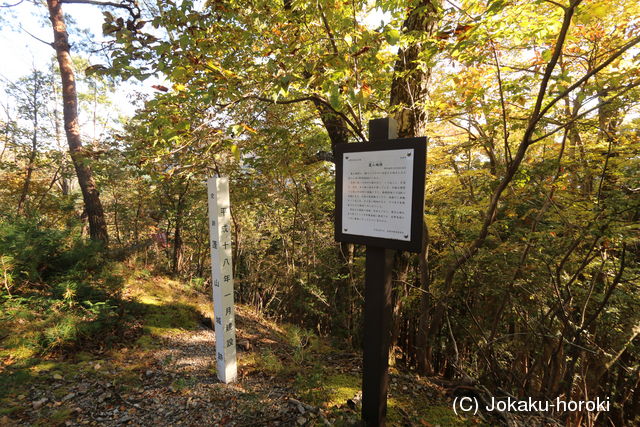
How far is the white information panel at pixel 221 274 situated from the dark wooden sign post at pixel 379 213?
1.46 metres

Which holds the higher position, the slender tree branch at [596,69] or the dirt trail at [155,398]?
the slender tree branch at [596,69]

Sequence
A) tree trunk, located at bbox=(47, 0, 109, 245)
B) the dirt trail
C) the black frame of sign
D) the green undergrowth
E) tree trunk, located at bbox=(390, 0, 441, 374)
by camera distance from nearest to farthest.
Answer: the black frame of sign, the dirt trail, the green undergrowth, tree trunk, located at bbox=(390, 0, 441, 374), tree trunk, located at bbox=(47, 0, 109, 245)

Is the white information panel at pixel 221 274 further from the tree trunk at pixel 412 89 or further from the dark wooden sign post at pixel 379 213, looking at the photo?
the tree trunk at pixel 412 89

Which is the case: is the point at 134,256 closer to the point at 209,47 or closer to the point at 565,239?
the point at 209,47

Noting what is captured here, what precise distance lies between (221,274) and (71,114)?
6.40m

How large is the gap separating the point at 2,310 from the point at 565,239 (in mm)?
6800

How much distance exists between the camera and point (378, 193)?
191 centimetres

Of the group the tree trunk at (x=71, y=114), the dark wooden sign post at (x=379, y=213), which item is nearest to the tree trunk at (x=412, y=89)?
the dark wooden sign post at (x=379, y=213)

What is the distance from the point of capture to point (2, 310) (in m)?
3.47

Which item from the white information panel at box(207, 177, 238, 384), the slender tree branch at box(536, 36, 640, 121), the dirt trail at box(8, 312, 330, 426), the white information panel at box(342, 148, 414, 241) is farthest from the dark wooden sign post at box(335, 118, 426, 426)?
the white information panel at box(207, 177, 238, 384)

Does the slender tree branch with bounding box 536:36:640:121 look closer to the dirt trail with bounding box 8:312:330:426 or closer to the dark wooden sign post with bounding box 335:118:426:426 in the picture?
the dark wooden sign post with bounding box 335:118:426:426

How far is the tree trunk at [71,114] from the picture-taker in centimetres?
602

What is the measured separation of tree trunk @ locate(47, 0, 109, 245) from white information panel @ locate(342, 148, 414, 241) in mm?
6440

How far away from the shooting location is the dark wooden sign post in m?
1.74
